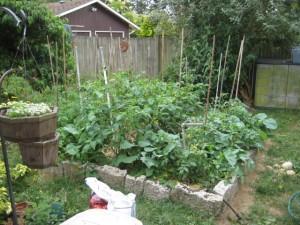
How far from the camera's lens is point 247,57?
7.13 metres

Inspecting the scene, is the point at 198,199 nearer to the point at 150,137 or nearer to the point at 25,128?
the point at 150,137

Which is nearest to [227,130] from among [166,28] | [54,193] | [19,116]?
[54,193]

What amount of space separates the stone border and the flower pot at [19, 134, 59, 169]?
129 cm

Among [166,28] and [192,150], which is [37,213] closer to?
[192,150]

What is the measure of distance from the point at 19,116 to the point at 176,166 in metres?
1.81

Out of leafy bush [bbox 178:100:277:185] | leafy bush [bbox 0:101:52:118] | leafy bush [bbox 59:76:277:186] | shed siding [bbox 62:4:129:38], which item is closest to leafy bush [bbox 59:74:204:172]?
leafy bush [bbox 59:76:277:186]

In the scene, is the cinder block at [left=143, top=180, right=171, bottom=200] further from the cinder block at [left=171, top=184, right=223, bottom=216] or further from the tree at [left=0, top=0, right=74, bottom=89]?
the tree at [left=0, top=0, right=74, bottom=89]

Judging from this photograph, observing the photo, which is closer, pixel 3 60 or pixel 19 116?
pixel 19 116

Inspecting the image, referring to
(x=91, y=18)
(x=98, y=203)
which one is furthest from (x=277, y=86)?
(x=91, y=18)

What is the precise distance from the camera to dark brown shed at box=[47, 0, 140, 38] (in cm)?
1602

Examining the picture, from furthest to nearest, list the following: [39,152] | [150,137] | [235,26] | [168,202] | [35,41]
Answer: [235,26], [35,41], [150,137], [168,202], [39,152]

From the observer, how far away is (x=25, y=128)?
2.04 m

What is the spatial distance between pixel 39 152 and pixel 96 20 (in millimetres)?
15925

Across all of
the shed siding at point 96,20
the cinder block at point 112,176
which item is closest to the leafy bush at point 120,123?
the cinder block at point 112,176
